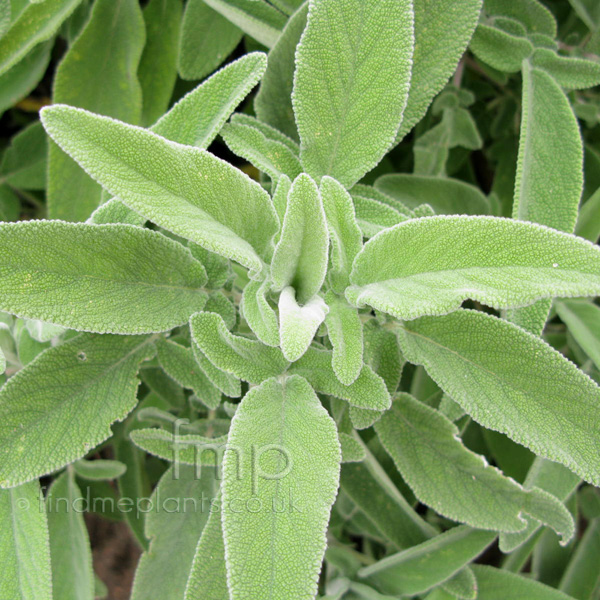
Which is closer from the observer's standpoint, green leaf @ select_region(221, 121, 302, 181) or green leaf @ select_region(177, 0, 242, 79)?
green leaf @ select_region(221, 121, 302, 181)

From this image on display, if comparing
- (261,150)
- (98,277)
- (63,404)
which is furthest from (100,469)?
(261,150)

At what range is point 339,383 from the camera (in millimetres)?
602

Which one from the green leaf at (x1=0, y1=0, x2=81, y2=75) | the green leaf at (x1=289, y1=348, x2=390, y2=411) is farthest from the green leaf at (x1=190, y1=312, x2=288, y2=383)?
the green leaf at (x1=0, y1=0, x2=81, y2=75)

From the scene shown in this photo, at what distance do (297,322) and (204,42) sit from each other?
62 cm

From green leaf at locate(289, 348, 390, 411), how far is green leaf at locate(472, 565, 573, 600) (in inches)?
16.4

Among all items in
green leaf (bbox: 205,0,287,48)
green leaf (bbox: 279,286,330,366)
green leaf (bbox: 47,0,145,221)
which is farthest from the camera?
green leaf (bbox: 47,0,145,221)

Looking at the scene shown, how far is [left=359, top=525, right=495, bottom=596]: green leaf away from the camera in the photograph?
0.77 m

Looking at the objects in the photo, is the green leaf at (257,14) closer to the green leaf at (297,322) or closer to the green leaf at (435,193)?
the green leaf at (435,193)

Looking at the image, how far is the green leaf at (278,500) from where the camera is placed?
1.62 ft

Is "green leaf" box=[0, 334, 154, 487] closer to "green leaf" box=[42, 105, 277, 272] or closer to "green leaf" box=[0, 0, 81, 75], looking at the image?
"green leaf" box=[42, 105, 277, 272]

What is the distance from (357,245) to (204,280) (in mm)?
162

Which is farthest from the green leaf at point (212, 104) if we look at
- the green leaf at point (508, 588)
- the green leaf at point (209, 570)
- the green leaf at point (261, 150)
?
the green leaf at point (508, 588)

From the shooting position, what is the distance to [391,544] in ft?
2.88

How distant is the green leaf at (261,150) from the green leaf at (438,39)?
0.54 ft
